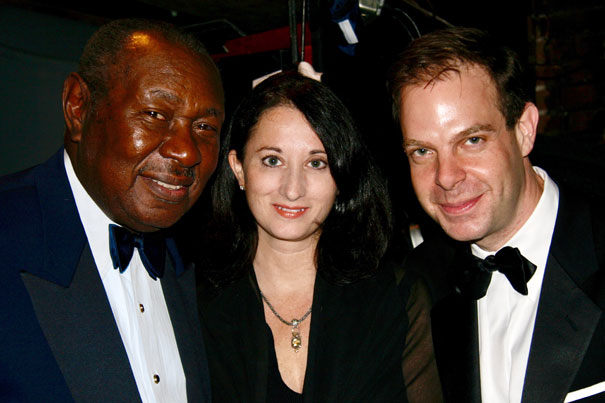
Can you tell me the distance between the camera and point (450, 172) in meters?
1.87

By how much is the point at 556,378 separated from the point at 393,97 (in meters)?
1.22

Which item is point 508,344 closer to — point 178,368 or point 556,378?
point 556,378

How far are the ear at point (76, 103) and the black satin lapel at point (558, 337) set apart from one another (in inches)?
64.6

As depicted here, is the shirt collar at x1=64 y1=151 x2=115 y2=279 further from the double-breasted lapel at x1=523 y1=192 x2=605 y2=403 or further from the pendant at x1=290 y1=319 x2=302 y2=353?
the double-breasted lapel at x1=523 y1=192 x2=605 y2=403

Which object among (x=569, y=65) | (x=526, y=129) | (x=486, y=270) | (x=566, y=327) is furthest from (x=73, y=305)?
(x=569, y=65)

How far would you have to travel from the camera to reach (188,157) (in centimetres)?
159

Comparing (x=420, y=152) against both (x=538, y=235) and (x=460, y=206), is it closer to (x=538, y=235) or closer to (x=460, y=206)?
(x=460, y=206)

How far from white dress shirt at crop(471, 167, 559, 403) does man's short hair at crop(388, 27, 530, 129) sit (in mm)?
363

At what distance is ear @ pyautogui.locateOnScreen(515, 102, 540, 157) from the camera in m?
1.96

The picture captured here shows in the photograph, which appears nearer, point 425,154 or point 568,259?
point 568,259

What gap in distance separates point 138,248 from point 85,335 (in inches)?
14.5

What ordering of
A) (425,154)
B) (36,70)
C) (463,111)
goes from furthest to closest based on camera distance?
(36,70) → (425,154) → (463,111)

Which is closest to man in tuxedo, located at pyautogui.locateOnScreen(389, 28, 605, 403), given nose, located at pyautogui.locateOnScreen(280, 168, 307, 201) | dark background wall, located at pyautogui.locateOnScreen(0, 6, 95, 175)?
nose, located at pyautogui.locateOnScreen(280, 168, 307, 201)

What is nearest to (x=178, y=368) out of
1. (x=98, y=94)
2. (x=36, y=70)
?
(x=98, y=94)
